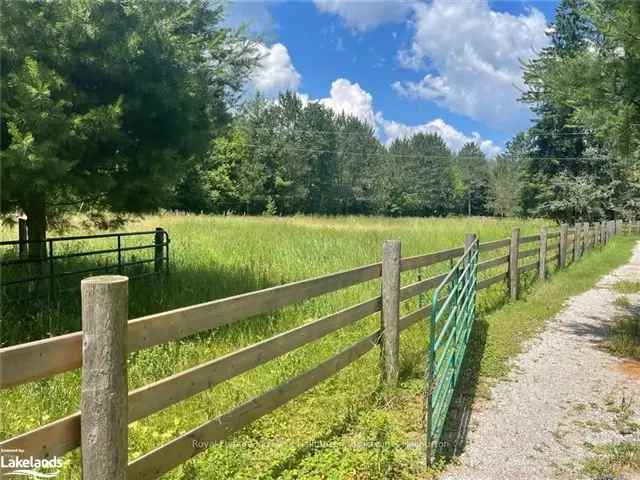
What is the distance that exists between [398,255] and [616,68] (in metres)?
3.84

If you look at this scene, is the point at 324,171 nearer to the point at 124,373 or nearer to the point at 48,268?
the point at 48,268

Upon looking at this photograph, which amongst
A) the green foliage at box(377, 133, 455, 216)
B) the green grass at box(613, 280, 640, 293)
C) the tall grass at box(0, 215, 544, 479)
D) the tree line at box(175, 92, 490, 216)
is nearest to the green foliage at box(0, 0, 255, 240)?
the tall grass at box(0, 215, 544, 479)

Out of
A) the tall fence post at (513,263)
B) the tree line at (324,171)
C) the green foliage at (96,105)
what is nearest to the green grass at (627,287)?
the tall fence post at (513,263)

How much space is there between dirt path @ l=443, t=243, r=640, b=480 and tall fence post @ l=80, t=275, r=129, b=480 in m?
2.31

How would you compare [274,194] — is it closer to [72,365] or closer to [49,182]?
[49,182]

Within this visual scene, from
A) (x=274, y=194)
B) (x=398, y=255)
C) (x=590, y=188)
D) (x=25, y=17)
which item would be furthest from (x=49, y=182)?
(x=274, y=194)

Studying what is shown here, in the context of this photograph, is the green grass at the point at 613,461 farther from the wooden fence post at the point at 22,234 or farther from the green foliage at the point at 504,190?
the green foliage at the point at 504,190

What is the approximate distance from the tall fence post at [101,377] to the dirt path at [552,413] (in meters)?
2.31

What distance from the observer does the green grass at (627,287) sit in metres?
11.1

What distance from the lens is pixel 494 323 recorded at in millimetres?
7648

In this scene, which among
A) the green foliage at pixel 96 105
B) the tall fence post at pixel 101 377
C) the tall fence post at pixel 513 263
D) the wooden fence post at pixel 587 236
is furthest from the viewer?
the wooden fence post at pixel 587 236

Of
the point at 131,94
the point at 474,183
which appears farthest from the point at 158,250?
the point at 474,183

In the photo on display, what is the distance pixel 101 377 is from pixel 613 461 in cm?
359

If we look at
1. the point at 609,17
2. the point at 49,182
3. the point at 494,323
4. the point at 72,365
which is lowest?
the point at 494,323
